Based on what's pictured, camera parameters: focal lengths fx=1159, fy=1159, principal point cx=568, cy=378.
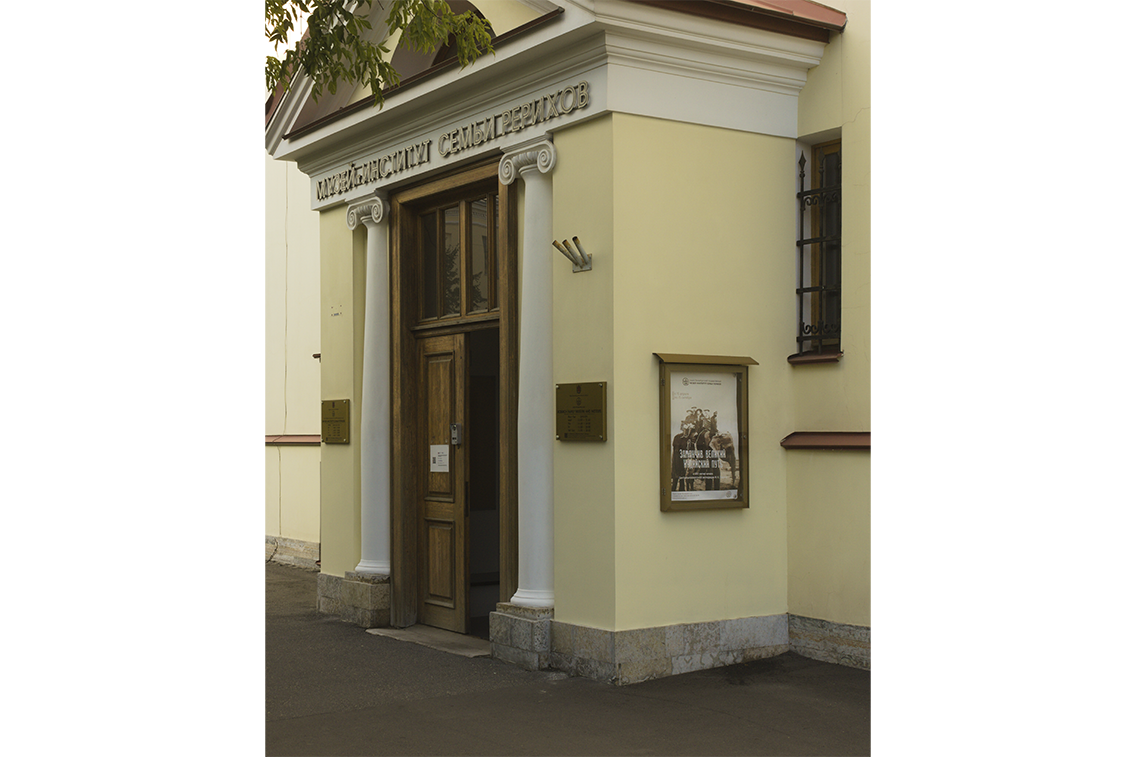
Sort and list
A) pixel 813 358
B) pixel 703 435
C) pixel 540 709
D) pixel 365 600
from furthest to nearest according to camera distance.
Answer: pixel 365 600, pixel 813 358, pixel 703 435, pixel 540 709

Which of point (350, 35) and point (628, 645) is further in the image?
point (628, 645)

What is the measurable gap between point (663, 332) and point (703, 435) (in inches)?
29.9

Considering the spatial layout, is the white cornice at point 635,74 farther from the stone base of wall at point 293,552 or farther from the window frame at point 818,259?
the stone base of wall at point 293,552

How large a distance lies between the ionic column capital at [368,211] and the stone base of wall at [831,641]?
15.8ft

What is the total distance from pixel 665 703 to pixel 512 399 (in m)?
2.68

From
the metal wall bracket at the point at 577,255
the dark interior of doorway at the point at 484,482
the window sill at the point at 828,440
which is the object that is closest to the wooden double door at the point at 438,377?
the dark interior of doorway at the point at 484,482

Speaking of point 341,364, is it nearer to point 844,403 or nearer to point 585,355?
point 585,355

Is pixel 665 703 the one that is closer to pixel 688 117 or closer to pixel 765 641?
pixel 765 641

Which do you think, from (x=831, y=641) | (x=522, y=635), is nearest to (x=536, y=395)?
(x=522, y=635)

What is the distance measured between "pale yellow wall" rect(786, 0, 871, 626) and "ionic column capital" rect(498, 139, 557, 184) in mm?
1883

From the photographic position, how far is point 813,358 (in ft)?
26.7

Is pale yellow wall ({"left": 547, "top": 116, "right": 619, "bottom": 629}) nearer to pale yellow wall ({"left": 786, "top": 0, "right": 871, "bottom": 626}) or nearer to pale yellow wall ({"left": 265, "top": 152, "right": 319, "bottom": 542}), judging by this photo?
pale yellow wall ({"left": 786, "top": 0, "right": 871, "bottom": 626})

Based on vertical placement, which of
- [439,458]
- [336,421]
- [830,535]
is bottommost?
[830,535]

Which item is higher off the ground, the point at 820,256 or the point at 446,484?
the point at 820,256
